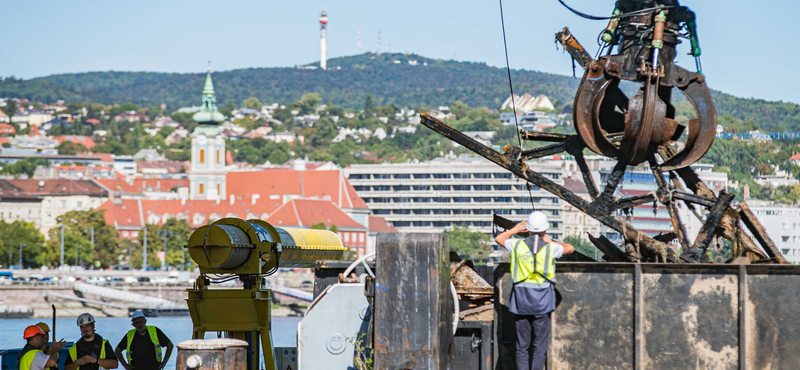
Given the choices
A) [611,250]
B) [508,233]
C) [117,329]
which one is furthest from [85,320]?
[117,329]

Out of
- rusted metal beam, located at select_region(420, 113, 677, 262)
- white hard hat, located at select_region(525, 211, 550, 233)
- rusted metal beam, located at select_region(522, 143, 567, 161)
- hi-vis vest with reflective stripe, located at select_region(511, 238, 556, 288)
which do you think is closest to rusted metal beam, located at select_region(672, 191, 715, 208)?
rusted metal beam, located at select_region(420, 113, 677, 262)

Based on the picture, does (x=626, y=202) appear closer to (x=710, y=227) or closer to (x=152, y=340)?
(x=710, y=227)

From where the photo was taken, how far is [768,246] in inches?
524

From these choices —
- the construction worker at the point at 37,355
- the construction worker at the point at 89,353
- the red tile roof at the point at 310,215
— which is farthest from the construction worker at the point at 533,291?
the red tile roof at the point at 310,215

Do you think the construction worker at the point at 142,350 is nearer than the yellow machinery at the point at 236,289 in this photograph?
No

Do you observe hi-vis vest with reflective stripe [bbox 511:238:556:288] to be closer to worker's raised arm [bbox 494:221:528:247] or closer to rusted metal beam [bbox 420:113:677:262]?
worker's raised arm [bbox 494:221:528:247]

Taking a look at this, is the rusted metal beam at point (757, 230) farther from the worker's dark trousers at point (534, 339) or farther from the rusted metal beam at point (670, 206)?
the worker's dark trousers at point (534, 339)

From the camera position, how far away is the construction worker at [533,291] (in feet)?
35.2

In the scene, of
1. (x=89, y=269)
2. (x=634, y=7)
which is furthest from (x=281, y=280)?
(x=634, y=7)

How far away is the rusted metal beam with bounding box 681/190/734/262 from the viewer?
12.7 m

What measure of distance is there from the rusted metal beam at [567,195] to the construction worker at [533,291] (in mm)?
2299

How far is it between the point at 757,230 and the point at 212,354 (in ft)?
18.8

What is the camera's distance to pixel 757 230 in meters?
13.1

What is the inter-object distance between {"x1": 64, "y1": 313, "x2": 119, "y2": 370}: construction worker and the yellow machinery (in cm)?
92
